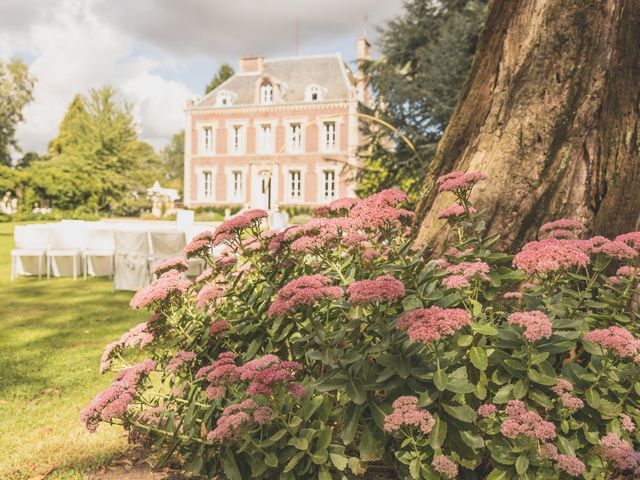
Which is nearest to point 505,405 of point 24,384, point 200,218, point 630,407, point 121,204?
point 630,407

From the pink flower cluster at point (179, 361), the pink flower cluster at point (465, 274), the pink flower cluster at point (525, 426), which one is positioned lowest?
the pink flower cluster at point (525, 426)

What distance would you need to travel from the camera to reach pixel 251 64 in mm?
31828

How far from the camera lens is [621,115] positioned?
9.16 feet

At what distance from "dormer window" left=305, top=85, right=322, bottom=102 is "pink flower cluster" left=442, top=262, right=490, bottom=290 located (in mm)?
28627

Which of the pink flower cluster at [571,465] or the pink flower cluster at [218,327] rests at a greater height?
the pink flower cluster at [218,327]

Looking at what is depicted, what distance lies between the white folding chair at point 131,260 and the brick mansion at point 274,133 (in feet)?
70.4

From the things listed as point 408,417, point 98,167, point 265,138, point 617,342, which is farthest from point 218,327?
point 265,138

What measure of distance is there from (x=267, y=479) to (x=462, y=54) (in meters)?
9.70

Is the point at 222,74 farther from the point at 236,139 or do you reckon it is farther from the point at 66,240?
the point at 66,240

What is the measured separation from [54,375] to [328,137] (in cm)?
2707

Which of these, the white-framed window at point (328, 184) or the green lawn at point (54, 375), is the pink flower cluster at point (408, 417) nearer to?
the green lawn at point (54, 375)

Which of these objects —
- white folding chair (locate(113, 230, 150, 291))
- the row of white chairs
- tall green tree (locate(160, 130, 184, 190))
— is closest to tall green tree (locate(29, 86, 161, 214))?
the row of white chairs

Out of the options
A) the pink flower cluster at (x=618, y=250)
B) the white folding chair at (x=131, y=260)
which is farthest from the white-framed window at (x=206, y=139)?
the pink flower cluster at (x=618, y=250)

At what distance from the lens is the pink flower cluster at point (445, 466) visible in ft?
4.88
